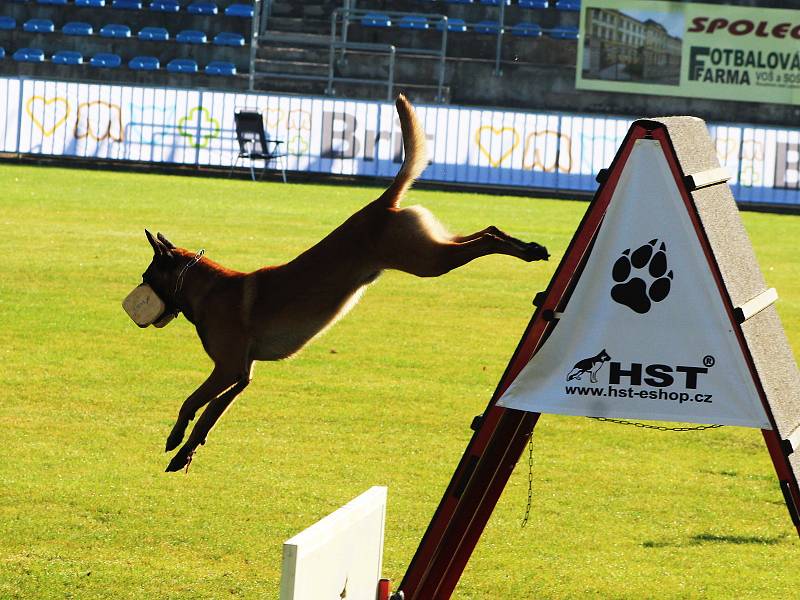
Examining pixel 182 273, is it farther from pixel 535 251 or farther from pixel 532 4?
pixel 532 4

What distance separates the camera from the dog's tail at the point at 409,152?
388 cm

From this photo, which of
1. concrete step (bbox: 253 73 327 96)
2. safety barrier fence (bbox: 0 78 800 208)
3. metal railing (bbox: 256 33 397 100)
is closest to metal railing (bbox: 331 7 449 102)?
metal railing (bbox: 256 33 397 100)

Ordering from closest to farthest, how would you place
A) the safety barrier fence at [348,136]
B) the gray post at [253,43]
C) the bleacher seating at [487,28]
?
the safety barrier fence at [348,136] < the gray post at [253,43] < the bleacher seating at [487,28]

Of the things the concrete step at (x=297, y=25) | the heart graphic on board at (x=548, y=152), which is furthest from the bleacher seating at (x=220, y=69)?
the heart graphic on board at (x=548, y=152)

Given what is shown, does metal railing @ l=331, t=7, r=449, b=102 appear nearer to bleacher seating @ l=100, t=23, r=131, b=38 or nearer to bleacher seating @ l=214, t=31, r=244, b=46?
bleacher seating @ l=214, t=31, r=244, b=46

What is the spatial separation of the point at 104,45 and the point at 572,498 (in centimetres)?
2885

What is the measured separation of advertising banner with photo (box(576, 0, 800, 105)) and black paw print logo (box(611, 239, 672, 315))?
30793 mm

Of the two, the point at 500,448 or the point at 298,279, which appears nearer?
the point at 298,279

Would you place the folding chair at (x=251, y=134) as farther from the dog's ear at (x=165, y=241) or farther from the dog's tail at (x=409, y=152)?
the dog's ear at (x=165, y=241)

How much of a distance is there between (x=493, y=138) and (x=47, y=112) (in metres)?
10.0

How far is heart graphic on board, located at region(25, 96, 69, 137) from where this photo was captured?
3025cm

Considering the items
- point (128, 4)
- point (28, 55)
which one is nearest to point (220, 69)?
point (128, 4)

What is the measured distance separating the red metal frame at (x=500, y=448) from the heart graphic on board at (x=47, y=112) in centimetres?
2662

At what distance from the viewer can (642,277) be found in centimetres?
438
